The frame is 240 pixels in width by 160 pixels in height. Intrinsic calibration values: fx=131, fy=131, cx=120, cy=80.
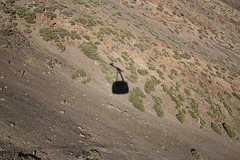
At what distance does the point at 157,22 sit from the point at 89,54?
120 ft

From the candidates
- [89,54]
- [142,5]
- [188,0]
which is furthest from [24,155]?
[188,0]

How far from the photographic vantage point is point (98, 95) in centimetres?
1354

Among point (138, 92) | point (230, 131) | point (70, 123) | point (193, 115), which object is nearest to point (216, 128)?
point (230, 131)

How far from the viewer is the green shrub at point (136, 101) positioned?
14609mm

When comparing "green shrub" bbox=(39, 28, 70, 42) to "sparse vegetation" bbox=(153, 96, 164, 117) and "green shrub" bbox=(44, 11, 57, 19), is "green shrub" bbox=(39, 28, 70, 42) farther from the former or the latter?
"sparse vegetation" bbox=(153, 96, 164, 117)

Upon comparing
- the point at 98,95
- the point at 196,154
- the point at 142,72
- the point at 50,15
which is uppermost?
the point at 50,15

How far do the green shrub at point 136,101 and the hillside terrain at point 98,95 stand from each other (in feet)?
0.07

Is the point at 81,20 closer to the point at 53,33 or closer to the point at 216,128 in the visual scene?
the point at 53,33

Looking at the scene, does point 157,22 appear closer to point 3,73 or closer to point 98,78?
point 98,78

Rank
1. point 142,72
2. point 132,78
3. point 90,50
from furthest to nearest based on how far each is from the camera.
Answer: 1. point 142,72
2. point 90,50
3. point 132,78

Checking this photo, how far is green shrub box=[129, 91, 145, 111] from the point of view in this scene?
14.6m

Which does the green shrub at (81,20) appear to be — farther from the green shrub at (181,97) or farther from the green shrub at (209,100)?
the green shrub at (209,100)

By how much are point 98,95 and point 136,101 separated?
14.6 feet

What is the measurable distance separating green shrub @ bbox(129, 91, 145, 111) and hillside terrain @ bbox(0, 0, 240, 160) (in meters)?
0.02
